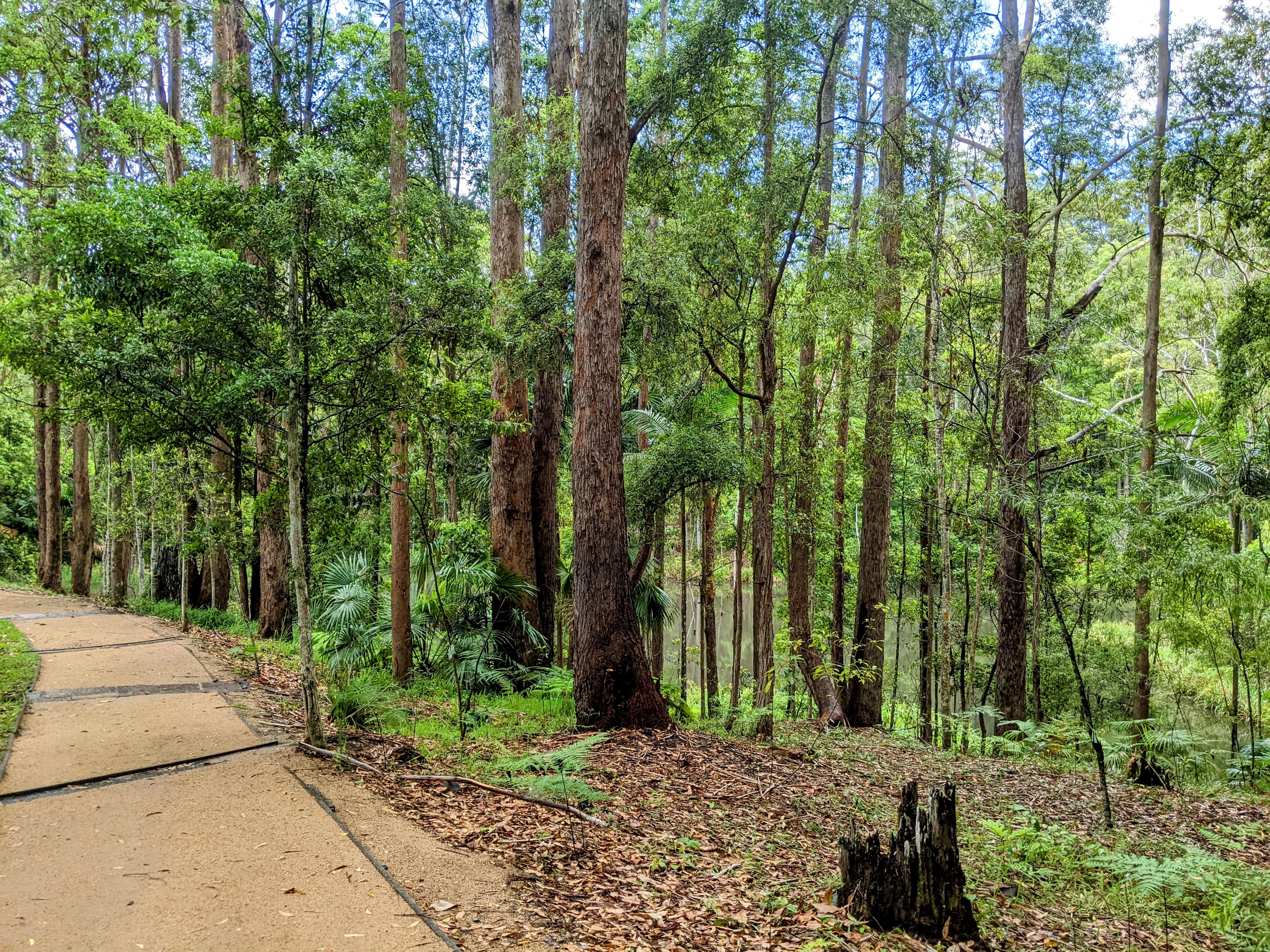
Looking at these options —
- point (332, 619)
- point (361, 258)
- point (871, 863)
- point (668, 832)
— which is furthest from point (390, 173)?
point (871, 863)

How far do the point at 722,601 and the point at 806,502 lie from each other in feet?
77.3

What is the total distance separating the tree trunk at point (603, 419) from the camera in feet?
21.7

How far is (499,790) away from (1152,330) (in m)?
11.0

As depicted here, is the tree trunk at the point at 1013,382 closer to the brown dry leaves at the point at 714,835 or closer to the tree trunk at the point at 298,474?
the brown dry leaves at the point at 714,835

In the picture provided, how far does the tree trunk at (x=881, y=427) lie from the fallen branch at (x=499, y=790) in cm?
664

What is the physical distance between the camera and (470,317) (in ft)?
18.0

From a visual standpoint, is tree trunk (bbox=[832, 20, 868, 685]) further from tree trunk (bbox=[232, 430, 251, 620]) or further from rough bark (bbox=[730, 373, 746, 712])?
tree trunk (bbox=[232, 430, 251, 620])

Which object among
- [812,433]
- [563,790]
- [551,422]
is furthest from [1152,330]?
[563,790]

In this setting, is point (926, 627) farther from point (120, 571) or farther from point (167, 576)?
point (167, 576)

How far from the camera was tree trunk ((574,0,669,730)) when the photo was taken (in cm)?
663

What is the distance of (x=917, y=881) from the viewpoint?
12.1ft

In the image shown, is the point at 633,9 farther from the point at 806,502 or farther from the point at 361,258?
the point at 361,258

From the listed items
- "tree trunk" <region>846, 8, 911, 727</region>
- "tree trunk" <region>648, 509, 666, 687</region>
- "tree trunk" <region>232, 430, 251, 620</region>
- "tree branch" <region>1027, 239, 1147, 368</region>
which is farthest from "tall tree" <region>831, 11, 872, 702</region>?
"tree trunk" <region>232, 430, 251, 620</region>

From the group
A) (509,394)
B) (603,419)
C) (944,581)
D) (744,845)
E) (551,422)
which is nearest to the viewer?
(744,845)
